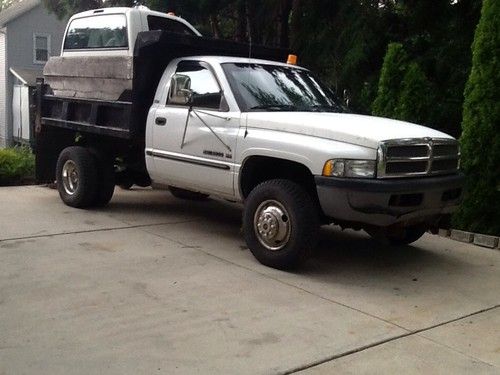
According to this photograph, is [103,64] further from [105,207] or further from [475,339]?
[475,339]

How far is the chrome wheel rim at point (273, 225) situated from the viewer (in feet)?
18.6

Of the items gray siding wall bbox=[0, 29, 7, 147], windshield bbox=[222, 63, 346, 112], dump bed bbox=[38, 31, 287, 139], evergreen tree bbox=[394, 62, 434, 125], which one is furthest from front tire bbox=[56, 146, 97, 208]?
gray siding wall bbox=[0, 29, 7, 147]

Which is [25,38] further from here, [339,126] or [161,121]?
[339,126]

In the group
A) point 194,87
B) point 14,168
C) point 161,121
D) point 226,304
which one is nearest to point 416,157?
point 226,304

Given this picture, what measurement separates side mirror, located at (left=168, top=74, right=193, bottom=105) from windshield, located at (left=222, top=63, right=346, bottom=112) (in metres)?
0.47

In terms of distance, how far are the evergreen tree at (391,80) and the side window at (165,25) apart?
290cm

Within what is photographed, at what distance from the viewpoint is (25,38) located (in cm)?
2628

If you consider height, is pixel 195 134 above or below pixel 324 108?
below

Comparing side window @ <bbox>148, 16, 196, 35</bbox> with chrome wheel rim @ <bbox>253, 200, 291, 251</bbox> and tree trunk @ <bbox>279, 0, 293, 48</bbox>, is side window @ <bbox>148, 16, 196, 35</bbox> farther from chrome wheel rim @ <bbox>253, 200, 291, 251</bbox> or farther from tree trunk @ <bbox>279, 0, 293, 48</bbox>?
chrome wheel rim @ <bbox>253, 200, 291, 251</bbox>

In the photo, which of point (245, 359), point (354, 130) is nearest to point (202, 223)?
point (354, 130)

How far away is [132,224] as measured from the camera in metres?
7.45

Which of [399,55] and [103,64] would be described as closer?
[103,64]

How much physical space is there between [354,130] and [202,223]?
2.94 meters

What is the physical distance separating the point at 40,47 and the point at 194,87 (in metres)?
22.2
